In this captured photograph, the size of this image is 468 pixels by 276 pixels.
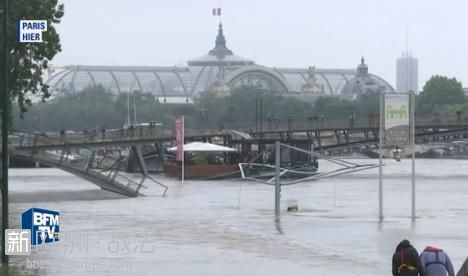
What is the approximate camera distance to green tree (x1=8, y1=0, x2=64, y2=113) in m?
46.1

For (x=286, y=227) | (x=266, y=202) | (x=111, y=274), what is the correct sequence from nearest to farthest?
(x=111, y=274), (x=286, y=227), (x=266, y=202)

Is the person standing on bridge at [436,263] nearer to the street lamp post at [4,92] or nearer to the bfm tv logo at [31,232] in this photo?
the bfm tv logo at [31,232]

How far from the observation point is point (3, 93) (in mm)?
24828

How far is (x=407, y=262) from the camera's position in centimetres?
1975

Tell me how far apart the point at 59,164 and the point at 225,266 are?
39643 millimetres

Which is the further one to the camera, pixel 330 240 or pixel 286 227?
pixel 286 227

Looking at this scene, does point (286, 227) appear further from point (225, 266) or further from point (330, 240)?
point (225, 266)

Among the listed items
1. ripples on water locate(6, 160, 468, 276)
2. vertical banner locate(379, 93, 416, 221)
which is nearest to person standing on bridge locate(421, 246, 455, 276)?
ripples on water locate(6, 160, 468, 276)

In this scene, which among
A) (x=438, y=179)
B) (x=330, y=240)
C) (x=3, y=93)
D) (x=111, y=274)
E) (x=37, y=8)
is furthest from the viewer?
(x=438, y=179)

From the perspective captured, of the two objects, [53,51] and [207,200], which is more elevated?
[53,51]

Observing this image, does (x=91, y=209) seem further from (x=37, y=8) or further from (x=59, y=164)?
(x=59, y=164)

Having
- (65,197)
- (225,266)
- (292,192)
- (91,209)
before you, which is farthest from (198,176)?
(225,266)

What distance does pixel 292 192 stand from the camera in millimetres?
70000

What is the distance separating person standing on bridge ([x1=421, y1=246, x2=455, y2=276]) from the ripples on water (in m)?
7.88
